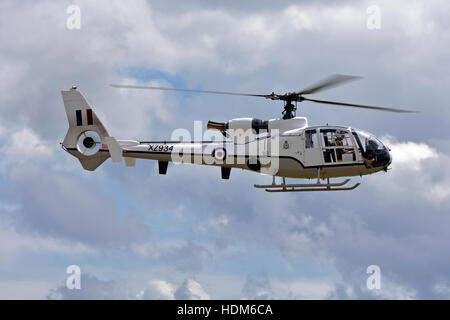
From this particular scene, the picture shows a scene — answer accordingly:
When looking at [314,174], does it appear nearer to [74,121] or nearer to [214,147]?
[214,147]

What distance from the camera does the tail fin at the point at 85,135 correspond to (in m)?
28.2

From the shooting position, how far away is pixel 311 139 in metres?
27.0

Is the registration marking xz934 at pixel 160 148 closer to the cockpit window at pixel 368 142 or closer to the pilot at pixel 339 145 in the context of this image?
the pilot at pixel 339 145

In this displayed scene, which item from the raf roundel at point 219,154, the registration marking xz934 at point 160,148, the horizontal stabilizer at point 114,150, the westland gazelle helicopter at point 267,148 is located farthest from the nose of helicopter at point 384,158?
the horizontal stabilizer at point 114,150

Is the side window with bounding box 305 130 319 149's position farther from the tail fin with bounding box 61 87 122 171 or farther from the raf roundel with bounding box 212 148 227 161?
the tail fin with bounding box 61 87 122 171

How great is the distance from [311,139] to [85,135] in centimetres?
1095

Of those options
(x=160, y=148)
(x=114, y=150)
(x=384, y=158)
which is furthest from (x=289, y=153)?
(x=114, y=150)

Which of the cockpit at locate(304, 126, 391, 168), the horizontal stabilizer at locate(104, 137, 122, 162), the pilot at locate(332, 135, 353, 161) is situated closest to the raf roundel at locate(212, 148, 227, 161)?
the cockpit at locate(304, 126, 391, 168)

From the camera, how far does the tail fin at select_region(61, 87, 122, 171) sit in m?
28.2

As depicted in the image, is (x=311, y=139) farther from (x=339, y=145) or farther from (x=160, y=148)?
(x=160, y=148)
